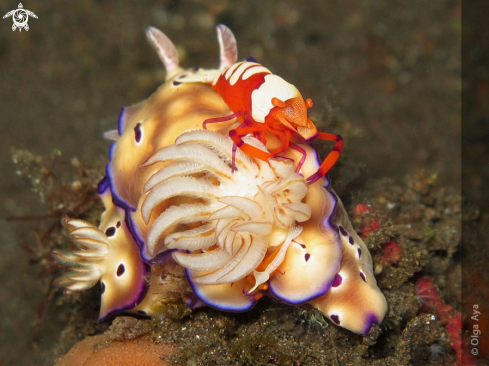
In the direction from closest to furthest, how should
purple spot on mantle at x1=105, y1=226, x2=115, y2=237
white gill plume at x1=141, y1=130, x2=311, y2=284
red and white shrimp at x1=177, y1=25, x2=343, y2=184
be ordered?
white gill plume at x1=141, y1=130, x2=311, y2=284 < red and white shrimp at x1=177, y1=25, x2=343, y2=184 < purple spot on mantle at x1=105, y1=226, x2=115, y2=237

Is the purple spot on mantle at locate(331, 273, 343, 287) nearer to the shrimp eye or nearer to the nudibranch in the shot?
the nudibranch

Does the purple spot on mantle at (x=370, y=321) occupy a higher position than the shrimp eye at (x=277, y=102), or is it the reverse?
the shrimp eye at (x=277, y=102)

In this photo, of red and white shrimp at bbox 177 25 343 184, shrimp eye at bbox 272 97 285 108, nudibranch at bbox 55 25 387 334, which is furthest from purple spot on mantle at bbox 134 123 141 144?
shrimp eye at bbox 272 97 285 108

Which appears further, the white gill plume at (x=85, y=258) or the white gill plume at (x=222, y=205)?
the white gill plume at (x=85, y=258)

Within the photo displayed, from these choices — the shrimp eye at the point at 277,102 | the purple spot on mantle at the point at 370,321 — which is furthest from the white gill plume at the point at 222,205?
the purple spot on mantle at the point at 370,321

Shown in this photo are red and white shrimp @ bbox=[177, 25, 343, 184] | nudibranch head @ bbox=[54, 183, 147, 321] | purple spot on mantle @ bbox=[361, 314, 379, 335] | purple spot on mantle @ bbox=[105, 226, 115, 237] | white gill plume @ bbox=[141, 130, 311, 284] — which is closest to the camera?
white gill plume @ bbox=[141, 130, 311, 284]

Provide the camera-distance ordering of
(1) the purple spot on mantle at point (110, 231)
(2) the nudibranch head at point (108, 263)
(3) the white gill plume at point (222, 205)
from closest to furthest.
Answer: (3) the white gill plume at point (222, 205)
(2) the nudibranch head at point (108, 263)
(1) the purple spot on mantle at point (110, 231)

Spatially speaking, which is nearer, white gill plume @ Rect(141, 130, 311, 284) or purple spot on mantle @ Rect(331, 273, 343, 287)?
white gill plume @ Rect(141, 130, 311, 284)

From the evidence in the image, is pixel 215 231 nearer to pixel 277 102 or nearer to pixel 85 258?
pixel 277 102

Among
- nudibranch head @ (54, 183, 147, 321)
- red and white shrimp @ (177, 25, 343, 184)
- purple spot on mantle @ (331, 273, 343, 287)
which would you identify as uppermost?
red and white shrimp @ (177, 25, 343, 184)

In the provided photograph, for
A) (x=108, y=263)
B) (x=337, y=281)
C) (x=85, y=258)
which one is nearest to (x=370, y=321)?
(x=337, y=281)

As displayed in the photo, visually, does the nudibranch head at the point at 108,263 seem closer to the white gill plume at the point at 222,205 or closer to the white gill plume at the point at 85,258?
the white gill plume at the point at 85,258
